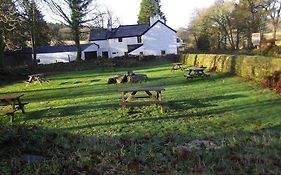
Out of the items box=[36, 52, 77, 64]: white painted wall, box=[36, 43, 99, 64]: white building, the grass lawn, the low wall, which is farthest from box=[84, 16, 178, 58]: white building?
the grass lawn

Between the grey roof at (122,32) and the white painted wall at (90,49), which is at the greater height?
the grey roof at (122,32)

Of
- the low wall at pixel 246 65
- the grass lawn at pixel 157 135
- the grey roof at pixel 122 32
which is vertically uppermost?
the grey roof at pixel 122 32

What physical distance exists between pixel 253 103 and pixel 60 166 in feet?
32.3

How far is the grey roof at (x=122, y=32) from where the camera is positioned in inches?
2650

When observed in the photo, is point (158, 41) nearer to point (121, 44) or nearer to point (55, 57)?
point (121, 44)

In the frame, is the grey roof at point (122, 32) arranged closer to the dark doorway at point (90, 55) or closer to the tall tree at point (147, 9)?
the dark doorway at point (90, 55)

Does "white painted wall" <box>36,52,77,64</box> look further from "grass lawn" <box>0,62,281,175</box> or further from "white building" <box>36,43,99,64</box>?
"grass lawn" <box>0,62,281,175</box>

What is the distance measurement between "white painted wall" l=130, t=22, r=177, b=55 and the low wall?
1317 inches

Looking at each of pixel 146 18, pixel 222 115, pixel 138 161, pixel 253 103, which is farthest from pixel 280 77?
pixel 146 18

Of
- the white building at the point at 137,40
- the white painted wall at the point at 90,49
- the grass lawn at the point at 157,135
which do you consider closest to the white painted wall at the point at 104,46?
the white building at the point at 137,40

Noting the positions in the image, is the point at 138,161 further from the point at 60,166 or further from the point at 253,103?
the point at 253,103

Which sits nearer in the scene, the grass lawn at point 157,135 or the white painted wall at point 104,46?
the grass lawn at point 157,135

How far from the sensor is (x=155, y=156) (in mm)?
5406

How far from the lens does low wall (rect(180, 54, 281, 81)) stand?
660 inches
